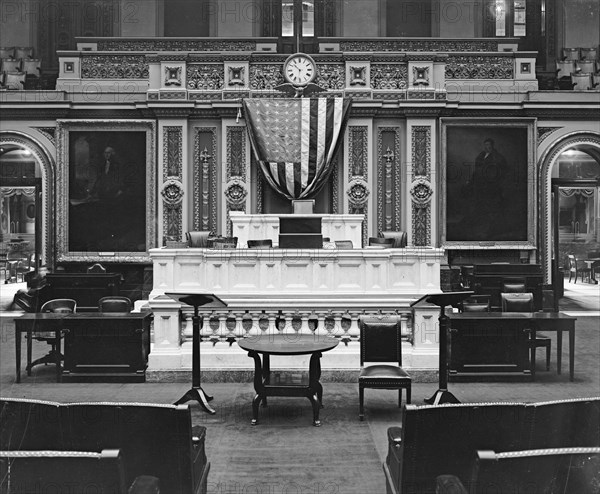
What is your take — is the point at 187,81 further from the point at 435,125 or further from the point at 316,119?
the point at 435,125

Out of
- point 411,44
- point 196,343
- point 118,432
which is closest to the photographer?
point 118,432

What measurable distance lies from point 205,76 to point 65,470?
1140cm

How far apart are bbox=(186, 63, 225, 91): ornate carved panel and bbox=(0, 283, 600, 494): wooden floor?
6.80 m

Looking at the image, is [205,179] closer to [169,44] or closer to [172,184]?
[172,184]

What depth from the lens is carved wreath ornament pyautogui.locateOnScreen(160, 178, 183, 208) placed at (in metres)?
12.7

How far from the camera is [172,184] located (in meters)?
12.7

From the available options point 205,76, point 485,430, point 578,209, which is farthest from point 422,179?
point 485,430

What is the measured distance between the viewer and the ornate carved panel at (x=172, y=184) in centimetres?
1266

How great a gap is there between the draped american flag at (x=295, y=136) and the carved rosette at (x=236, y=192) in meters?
0.60

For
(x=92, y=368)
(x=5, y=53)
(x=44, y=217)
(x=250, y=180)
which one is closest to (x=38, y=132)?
(x=44, y=217)

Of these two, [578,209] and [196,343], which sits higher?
[578,209]

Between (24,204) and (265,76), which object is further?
(24,204)

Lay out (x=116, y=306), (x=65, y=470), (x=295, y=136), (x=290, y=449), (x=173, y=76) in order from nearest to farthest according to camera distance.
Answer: (x=65, y=470), (x=290, y=449), (x=116, y=306), (x=295, y=136), (x=173, y=76)

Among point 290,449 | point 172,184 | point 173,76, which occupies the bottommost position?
point 290,449
